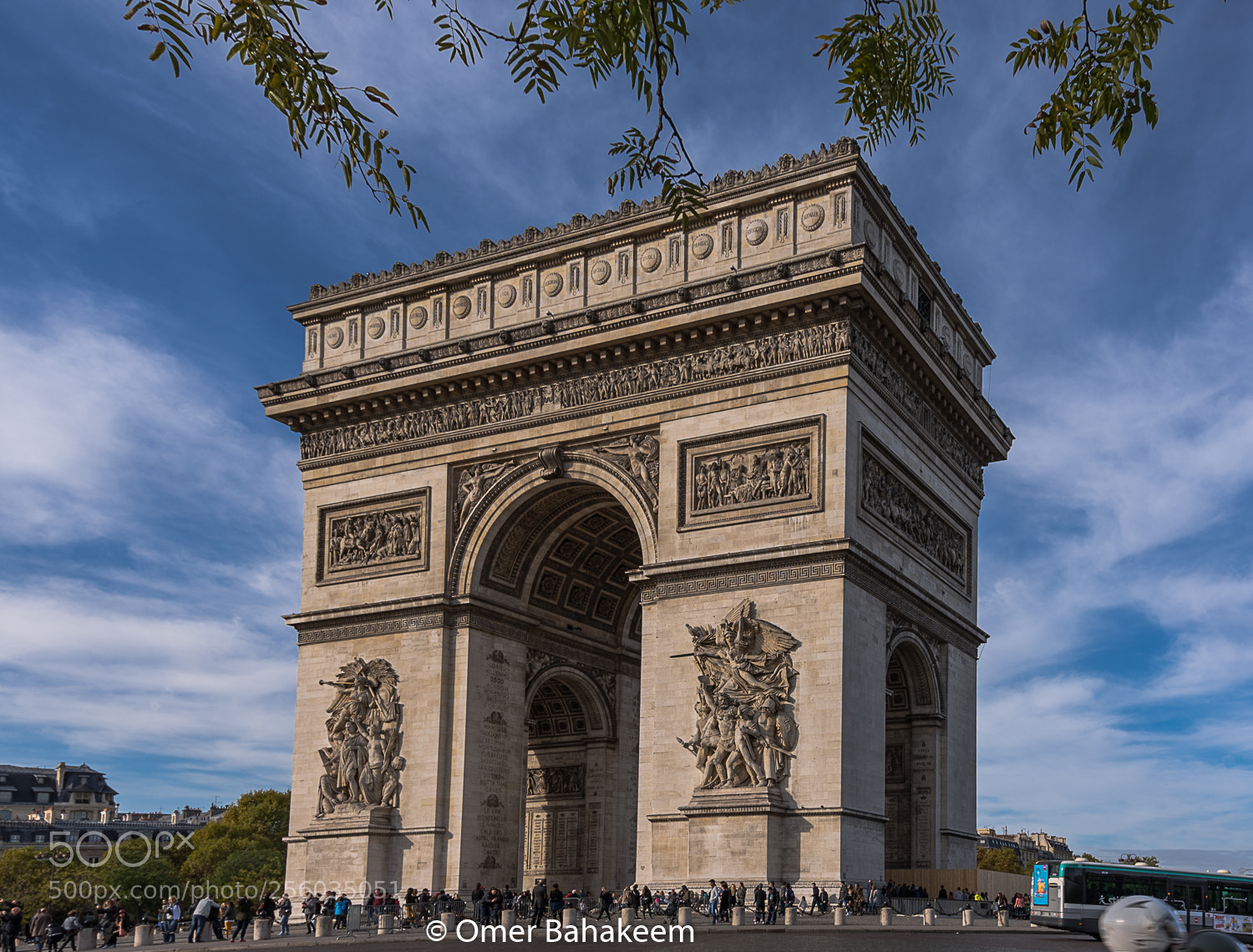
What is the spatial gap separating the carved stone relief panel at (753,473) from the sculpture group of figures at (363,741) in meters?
8.44

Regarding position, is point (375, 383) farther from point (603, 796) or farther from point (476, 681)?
point (603, 796)

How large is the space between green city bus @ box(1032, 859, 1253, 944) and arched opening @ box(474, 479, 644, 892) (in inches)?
461

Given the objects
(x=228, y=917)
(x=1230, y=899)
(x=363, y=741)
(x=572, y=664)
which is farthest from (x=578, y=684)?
(x=1230, y=899)

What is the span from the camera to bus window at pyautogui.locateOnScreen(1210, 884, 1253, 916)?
27.9m

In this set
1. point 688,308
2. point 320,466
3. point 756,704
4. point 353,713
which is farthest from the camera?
point 320,466

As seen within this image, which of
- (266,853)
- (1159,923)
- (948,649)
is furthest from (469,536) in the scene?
(266,853)

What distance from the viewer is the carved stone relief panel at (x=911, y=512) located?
29.2 metres

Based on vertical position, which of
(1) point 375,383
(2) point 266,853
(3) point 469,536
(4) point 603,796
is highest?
A: (1) point 375,383

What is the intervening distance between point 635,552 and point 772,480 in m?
8.39

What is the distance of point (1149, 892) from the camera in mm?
27734

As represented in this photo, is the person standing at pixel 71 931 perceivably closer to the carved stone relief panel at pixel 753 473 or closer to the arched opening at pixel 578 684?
the arched opening at pixel 578 684

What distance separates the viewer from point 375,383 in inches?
1340

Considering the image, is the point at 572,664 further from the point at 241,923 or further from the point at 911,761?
the point at 241,923

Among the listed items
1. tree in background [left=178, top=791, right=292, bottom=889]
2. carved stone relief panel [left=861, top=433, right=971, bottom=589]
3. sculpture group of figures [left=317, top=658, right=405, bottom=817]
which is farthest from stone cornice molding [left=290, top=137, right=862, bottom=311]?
tree in background [left=178, top=791, right=292, bottom=889]
